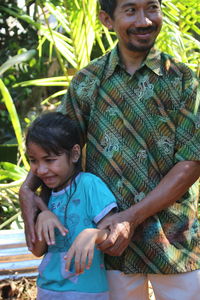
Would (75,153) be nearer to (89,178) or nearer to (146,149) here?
(89,178)

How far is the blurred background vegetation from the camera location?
3.38 m

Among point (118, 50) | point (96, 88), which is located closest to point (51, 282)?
point (96, 88)

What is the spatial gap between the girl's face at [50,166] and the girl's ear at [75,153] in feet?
0.07

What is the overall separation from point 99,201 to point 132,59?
1.56 ft

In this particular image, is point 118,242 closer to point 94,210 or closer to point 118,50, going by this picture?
point 94,210

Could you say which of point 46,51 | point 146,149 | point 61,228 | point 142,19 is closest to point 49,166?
point 61,228

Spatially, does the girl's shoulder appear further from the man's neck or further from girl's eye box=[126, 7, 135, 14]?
girl's eye box=[126, 7, 135, 14]

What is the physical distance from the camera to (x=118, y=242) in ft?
5.94

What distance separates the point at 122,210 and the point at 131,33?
0.56 metres

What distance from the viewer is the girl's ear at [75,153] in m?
2.01

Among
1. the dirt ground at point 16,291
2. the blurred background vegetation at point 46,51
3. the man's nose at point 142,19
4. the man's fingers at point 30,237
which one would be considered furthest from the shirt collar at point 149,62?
the dirt ground at point 16,291

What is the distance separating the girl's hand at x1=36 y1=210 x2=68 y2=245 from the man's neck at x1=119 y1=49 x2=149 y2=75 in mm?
530

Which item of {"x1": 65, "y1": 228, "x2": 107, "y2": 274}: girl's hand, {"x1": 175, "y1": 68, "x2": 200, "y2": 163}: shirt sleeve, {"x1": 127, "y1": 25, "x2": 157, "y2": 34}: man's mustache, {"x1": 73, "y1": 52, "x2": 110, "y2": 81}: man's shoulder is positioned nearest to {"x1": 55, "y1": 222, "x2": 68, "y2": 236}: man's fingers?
{"x1": 65, "y1": 228, "x2": 107, "y2": 274}: girl's hand

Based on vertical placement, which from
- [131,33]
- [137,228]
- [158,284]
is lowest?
[158,284]
